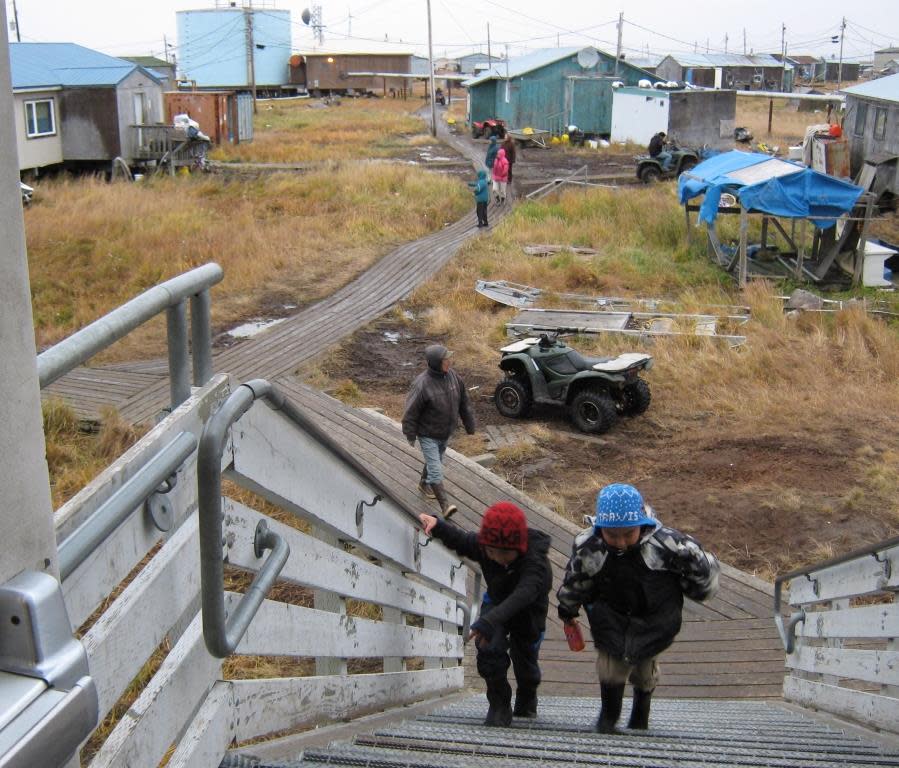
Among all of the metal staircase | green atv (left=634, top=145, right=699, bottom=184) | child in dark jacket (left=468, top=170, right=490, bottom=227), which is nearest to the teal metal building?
green atv (left=634, top=145, right=699, bottom=184)

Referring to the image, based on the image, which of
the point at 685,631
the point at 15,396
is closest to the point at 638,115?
the point at 685,631

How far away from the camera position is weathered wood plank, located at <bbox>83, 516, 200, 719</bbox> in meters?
1.66

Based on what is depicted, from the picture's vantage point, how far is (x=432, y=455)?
8.58 metres

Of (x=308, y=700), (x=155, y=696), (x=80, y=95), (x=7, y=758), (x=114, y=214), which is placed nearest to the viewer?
(x=7, y=758)

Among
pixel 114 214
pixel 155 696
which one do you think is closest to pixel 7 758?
pixel 155 696

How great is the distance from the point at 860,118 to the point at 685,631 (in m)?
25.6

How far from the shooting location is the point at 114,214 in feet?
68.5

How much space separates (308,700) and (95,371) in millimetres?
10598

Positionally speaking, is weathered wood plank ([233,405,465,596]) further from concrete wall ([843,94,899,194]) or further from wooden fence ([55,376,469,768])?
concrete wall ([843,94,899,194])

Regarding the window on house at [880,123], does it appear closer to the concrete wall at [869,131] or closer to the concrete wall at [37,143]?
the concrete wall at [869,131]

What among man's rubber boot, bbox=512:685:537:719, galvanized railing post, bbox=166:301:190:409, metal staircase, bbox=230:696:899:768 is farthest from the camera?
man's rubber boot, bbox=512:685:537:719

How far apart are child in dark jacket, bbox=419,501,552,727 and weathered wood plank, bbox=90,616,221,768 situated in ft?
7.22

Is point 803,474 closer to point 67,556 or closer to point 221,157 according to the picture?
point 67,556

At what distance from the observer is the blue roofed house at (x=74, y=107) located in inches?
1117
